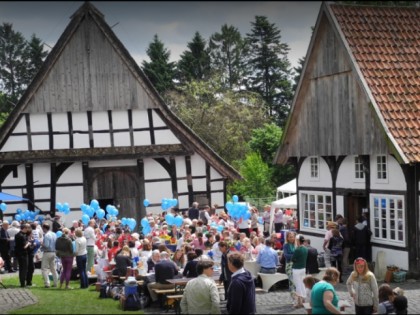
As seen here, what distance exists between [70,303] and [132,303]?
Answer: 5.27 feet

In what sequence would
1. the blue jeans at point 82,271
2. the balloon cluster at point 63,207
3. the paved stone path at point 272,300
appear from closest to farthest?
the paved stone path at point 272,300 < the blue jeans at point 82,271 < the balloon cluster at point 63,207

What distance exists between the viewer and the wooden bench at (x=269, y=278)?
20.1 metres

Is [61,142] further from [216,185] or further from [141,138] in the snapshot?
[216,185]

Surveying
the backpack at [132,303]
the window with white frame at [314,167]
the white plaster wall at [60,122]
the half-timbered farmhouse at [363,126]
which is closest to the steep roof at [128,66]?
the white plaster wall at [60,122]

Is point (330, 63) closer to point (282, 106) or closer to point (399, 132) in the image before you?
point (399, 132)

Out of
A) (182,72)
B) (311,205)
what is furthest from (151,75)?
(311,205)

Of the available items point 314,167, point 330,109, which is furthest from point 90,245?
point 330,109

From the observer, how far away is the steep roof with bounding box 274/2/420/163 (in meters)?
22.5

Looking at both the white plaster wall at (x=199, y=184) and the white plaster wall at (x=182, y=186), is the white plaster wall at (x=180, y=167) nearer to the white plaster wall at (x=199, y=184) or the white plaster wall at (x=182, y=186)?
the white plaster wall at (x=182, y=186)

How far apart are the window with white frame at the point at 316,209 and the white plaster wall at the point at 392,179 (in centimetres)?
293

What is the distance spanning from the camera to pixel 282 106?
71.0m

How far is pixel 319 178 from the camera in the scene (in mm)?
27172

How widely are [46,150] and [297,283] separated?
19481mm

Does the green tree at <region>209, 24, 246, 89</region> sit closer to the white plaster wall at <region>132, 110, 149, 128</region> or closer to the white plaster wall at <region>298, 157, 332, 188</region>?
the white plaster wall at <region>132, 110, 149, 128</region>
